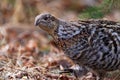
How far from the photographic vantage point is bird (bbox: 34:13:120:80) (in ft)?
18.6

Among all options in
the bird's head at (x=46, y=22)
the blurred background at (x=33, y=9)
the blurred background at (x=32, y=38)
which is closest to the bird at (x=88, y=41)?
the bird's head at (x=46, y=22)

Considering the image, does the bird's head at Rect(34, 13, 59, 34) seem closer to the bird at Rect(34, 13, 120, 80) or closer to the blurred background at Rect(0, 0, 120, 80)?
the bird at Rect(34, 13, 120, 80)

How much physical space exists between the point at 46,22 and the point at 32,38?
4.06 m

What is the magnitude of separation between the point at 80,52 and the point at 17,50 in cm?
279

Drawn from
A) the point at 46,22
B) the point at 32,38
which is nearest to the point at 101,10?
the point at 46,22

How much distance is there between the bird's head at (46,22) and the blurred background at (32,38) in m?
0.66

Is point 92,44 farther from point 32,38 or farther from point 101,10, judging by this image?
point 32,38

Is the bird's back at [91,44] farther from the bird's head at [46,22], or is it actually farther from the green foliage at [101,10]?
the green foliage at [101,10]

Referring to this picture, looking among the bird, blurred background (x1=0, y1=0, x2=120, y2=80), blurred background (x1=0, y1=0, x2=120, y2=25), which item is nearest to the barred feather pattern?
the bird

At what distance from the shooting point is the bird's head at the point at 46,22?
220 inches

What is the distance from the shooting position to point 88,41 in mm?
5668

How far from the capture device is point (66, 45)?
18.8 feet

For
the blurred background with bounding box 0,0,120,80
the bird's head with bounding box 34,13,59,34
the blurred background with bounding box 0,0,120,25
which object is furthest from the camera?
the blurred background with bounding box 0,0,120,25

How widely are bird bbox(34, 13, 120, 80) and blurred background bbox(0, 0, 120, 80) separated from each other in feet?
1.95
